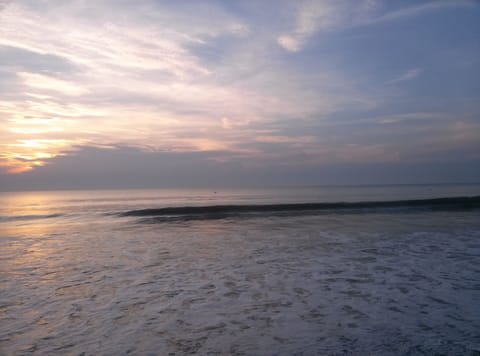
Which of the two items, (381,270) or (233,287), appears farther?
(381,270)

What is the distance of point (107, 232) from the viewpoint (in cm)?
1633

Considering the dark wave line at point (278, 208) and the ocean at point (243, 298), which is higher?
the dark wave line at point (278, 208)

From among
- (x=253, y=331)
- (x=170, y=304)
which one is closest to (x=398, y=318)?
(x=253, y=331)

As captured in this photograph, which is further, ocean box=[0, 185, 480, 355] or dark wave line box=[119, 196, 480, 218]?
dark wave line box=[119, 196, 480, 218]

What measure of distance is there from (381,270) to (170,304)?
5.34 metres

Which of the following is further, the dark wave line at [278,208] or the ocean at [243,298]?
the dark wave line at [278,208]

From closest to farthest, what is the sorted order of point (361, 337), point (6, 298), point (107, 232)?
point (361, 337) → point (6, 298) → point (107, 232)

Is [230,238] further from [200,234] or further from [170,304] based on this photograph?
[170,304]

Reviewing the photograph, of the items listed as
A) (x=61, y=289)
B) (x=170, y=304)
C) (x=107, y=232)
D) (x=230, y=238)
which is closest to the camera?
(x=170, y=304)

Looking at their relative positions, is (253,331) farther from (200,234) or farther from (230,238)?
(200,234)

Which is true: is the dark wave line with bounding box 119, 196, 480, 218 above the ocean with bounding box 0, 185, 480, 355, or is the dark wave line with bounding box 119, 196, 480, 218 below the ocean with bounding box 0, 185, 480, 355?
above

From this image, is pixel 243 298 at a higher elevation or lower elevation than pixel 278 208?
lower

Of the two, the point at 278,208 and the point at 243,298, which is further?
the point at 278,208

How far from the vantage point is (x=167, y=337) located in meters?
4.68
